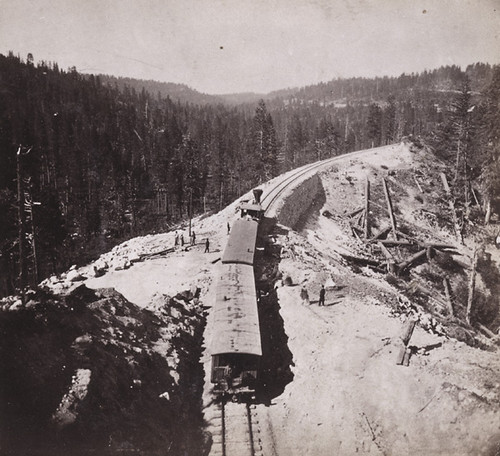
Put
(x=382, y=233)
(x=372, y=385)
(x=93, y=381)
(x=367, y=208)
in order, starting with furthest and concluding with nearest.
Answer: (x=367, y=208) → (x=382, y=233) → (x=372, y=385) → (x=93, y=381)

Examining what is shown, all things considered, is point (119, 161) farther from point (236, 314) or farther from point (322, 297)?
point (236, 314)

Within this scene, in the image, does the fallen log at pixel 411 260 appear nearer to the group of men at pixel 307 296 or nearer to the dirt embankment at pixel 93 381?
the group of men at pixel 307 296

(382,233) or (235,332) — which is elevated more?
(382,233)

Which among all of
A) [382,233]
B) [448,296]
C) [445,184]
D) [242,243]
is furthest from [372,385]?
[445,184]

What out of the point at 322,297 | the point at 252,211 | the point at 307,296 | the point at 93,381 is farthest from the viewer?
the point at 252,211

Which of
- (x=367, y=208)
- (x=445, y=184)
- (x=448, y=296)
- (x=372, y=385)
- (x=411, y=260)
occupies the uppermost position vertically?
(x=445, y=184)

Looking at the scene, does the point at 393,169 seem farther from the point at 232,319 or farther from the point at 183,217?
the point at 232,319

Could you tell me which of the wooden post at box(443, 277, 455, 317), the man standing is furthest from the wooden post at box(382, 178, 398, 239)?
the man standing

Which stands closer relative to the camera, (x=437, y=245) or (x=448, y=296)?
(x=448, y=296)

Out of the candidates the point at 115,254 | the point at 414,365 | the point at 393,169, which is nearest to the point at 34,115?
the point at 115,254
